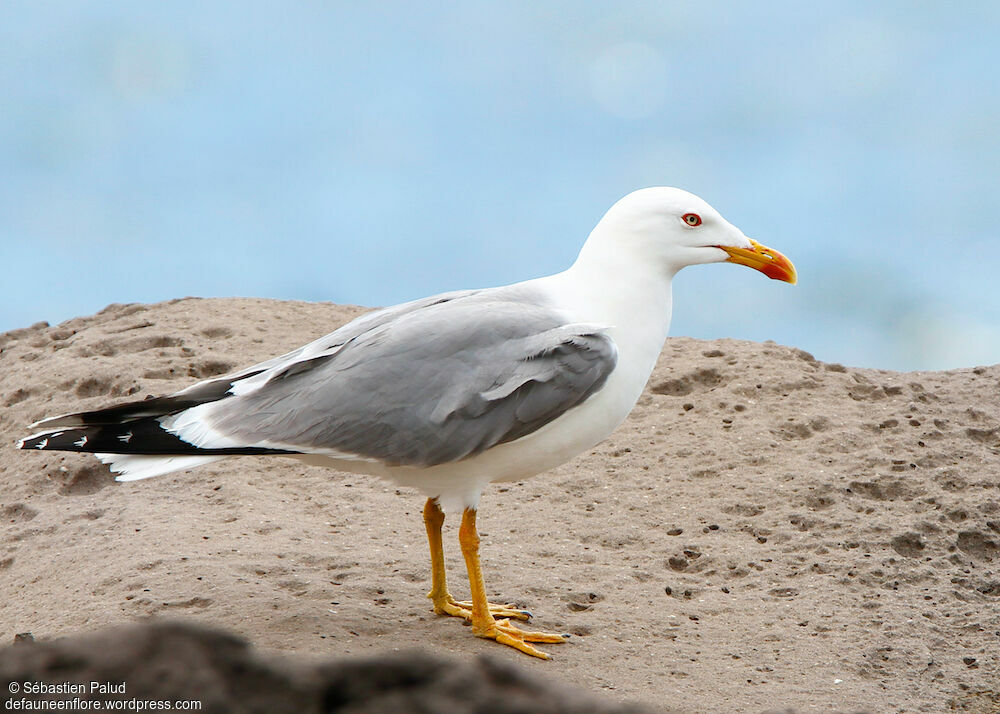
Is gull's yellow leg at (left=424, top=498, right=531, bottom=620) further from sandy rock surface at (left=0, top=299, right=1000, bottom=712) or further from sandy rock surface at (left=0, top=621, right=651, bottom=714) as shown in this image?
sandy rock surface at (left=0, top=621, right=651, bottom=714)

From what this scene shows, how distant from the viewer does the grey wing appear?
15.7 feet

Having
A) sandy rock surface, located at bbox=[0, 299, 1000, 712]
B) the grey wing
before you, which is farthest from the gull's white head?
sandy rock surface, located at bbox=[0, 299, 1000, 712]

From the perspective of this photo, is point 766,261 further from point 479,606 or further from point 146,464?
point 146,464

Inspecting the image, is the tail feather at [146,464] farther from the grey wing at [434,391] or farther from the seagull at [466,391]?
the grey wing at [434,391]

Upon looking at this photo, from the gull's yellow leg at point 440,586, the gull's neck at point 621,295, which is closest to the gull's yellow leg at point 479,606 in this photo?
the gull's yellow leg at point 440,586

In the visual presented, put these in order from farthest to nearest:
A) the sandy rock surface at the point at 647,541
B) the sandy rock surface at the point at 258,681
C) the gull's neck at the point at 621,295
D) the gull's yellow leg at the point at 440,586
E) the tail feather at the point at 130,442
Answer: the gull's yellow leg at the point at 440,586 < the gull's neck at the point at 621,295 < the sandy rock surface at the point at 647,541 < the tail feather at the point at 130,442 < the sandy rock surface at the point at 258,681

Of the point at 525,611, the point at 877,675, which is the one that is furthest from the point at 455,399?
the point at 877,675

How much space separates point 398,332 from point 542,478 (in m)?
2.30

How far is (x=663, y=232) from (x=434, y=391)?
1.32 m

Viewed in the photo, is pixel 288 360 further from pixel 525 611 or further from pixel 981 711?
pixel 981 711

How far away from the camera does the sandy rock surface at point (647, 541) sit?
5.08 metres

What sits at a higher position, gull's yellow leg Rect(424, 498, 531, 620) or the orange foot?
gull's yellow leg Rect(424, 498, 531, 620)

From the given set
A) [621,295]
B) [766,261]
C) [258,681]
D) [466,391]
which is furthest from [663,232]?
[258,681]

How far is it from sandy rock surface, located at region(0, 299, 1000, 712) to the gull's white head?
5.45 feet
